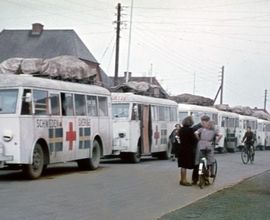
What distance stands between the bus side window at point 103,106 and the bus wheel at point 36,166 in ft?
17.1

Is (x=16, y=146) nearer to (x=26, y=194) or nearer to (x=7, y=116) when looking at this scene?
(x=7, y=116)

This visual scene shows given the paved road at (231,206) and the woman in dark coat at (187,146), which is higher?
the woman in dark coat at (187,146)

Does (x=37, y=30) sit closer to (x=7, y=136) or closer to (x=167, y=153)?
(x=167, y=153)

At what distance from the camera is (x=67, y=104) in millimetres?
20547

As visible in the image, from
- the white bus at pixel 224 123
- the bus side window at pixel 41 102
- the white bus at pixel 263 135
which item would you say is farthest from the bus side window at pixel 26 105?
the white bus at pixel 263 135

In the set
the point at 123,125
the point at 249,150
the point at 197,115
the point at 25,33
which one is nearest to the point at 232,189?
the point at 123,125

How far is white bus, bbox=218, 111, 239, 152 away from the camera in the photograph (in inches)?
1891

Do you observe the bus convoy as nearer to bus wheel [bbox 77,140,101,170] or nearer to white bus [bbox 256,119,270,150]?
bus wheel [bbox 77,140,101,170]

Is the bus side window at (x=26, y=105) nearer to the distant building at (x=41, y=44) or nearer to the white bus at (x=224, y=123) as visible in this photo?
the white bus at (x=224, y=123)

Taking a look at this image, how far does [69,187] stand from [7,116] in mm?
2722

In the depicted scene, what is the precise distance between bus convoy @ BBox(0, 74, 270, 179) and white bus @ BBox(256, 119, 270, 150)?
1197 inches

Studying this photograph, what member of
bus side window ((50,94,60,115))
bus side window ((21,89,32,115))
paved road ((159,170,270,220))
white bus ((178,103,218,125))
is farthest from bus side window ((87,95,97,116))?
white bus ((178,103,218,125))

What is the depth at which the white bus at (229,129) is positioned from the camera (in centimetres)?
4803

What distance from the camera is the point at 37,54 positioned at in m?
68.9
